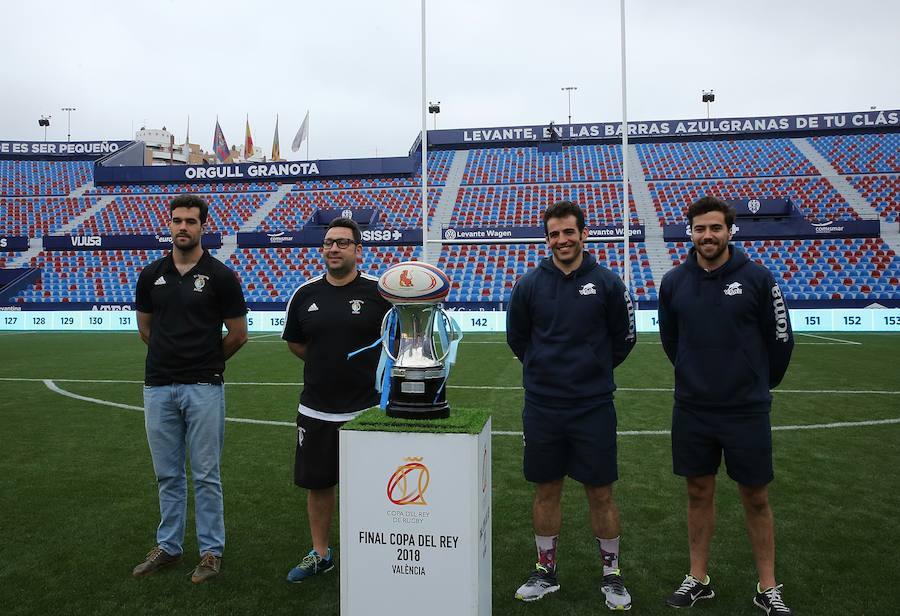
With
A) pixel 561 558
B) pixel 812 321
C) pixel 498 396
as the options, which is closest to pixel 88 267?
pixel 498 396

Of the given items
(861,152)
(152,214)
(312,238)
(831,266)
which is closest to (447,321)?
(831,266)

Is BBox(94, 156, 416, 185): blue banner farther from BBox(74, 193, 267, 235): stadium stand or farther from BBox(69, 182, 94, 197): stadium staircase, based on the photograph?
→ BBox(74, 193, 267, 235): stadium stand

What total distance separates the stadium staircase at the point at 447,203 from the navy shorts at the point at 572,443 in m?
23.8

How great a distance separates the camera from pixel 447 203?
3072 cm

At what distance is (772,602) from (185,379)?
317cm

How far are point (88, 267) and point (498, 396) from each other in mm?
25062

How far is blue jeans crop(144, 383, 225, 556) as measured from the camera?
3.65 metres

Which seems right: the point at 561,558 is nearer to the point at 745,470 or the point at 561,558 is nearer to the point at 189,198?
the point at 745,470

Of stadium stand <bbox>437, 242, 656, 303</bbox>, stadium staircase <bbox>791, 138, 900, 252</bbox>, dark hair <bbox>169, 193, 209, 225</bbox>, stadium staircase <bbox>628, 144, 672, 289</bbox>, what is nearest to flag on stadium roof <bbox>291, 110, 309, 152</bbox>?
stadium stand <bbox>437, 242, 656, 303</bbox>

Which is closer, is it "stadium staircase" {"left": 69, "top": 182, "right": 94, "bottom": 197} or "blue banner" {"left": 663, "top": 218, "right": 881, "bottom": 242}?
"blue banner" {"left": 663, "top": 218, "right": 881, "bottom": 242}

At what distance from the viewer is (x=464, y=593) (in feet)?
8.71

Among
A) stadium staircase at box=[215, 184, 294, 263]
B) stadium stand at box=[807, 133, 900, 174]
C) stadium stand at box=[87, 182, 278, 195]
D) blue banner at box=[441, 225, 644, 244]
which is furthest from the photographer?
stadium stand at box=[87, 182, 278, 195]

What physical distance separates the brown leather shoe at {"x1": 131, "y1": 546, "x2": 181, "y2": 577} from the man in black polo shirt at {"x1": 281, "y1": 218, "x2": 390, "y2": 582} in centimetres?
71

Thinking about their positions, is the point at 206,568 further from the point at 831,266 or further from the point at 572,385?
the point at 831,266
